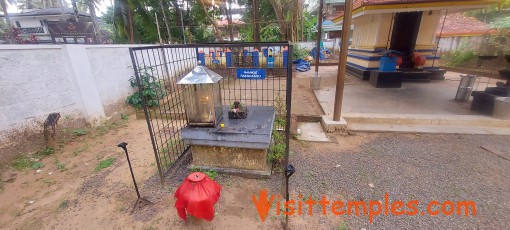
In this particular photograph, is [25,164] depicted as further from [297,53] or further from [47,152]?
[297,53]

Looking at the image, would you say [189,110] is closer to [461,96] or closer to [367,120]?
[367,120]

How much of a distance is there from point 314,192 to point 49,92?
5188 mm

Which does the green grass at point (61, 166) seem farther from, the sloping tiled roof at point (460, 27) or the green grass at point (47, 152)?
the sloping tiled roof at point (460, 27)

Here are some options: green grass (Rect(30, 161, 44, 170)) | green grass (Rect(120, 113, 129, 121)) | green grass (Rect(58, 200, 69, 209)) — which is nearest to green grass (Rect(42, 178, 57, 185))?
green grass (Rect(30, 161, 44, 170))

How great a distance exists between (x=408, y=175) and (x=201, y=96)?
3111 millimetres

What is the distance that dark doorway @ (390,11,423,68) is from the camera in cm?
799

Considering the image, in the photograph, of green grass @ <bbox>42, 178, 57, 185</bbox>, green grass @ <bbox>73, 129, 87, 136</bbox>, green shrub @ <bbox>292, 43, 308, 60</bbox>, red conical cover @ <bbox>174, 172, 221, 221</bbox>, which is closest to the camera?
red conical cover @ <bbox>174, 172, 221, 221</bbox>

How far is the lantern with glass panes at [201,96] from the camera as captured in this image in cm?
262

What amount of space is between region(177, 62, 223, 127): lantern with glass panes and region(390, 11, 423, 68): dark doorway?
8.31 meters

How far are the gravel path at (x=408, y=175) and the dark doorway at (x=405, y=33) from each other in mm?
5194

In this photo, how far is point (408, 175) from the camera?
3.11m

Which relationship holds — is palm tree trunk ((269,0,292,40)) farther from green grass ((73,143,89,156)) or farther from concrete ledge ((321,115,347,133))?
green grass ((73,143,89,156))

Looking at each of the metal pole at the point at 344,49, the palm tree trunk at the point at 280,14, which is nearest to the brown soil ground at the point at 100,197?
the metal pole at the point at 344,49

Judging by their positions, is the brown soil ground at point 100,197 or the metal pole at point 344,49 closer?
the brown soil ground at point 100,197
